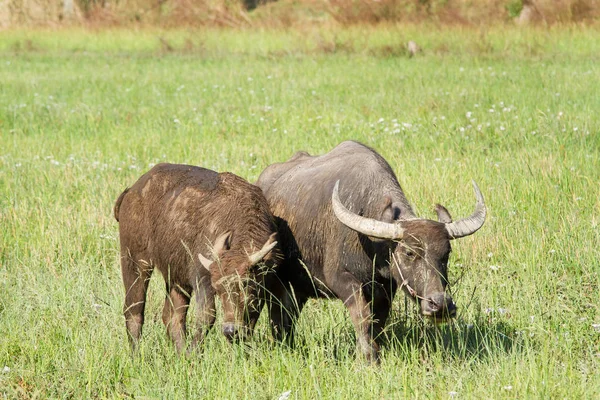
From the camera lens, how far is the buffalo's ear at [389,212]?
538cm

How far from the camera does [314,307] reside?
662 cm

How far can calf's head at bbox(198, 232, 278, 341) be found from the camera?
5078 mm

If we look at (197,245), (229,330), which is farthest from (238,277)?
(197,245)

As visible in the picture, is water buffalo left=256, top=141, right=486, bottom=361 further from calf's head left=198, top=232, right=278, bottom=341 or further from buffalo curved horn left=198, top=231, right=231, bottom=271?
buffalo curved horn left=198, top=231, right=231, bottom=271

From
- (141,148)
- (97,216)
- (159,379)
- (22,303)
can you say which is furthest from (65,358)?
(141,148)

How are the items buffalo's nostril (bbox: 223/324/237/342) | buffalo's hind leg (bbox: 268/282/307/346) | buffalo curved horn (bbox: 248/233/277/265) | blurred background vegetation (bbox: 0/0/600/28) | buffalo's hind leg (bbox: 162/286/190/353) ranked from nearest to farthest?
buffalo's nostril (bbox: 223/324/237/342), buffalo curved horn (bbox: 248/233/277/265), buffalo's hind leg (bbox: 162/286/190/353), buffalo's hind leg (bbox: 268/282/307/346), blurred background vegetation (bbox: 0/0/600/28)

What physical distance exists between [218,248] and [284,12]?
30.3 m

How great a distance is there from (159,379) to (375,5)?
77.0 feet

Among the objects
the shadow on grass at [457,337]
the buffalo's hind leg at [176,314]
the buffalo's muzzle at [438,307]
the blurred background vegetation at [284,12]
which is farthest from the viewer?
the blurred background vegetation at [284,12]

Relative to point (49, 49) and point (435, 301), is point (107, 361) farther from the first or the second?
point (49, 49)

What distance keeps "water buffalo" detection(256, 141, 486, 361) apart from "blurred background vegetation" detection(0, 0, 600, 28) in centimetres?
1794

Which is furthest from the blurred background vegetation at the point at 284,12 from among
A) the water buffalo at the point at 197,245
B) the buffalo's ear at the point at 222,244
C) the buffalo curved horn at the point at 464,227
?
the buffalo's ear at the point at 222,244

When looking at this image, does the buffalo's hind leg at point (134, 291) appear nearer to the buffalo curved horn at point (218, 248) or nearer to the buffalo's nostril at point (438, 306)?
the buffalo curved horn at point (218, 248)

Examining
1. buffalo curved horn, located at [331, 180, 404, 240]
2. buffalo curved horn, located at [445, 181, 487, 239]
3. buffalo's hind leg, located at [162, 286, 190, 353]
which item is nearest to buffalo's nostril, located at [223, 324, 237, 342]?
buffalo's hind leg, located at [162, 286, 190, 353]
